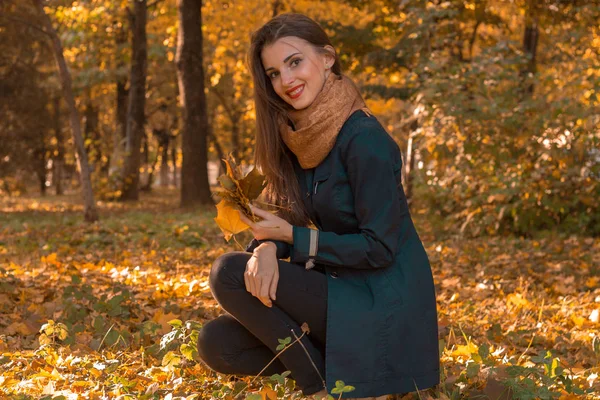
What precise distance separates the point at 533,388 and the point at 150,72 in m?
24.6

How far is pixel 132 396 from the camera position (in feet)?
9.30

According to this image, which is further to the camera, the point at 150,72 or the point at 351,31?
the point at 150,72

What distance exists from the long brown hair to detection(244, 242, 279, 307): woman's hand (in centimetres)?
28

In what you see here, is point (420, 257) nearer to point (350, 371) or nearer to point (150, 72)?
point (350, 371)

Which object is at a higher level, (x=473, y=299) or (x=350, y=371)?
(x=350, y=371)

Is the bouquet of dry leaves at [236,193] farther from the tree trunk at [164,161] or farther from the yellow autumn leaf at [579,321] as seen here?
the tree trunk at [164,161]

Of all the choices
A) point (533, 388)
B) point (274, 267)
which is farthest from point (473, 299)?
point (274, 267)

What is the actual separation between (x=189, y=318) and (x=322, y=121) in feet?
6.36

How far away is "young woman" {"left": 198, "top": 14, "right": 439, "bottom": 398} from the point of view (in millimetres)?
2775

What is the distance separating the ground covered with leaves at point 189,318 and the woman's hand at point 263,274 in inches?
8.3

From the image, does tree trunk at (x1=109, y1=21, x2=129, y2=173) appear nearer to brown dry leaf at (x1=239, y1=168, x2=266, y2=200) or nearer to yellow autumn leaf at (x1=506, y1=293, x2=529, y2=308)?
yellow autumn leaf at (x1=506, y1=293, x2=529, y2=308)

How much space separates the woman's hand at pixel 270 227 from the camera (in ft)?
9.47

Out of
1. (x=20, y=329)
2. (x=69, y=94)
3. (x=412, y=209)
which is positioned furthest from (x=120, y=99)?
(x=20, y=329)

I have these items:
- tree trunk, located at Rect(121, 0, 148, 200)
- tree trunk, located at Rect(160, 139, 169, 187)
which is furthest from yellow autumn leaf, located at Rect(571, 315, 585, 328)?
tree trunk, located at Rect(160, 139, 169, 187)
